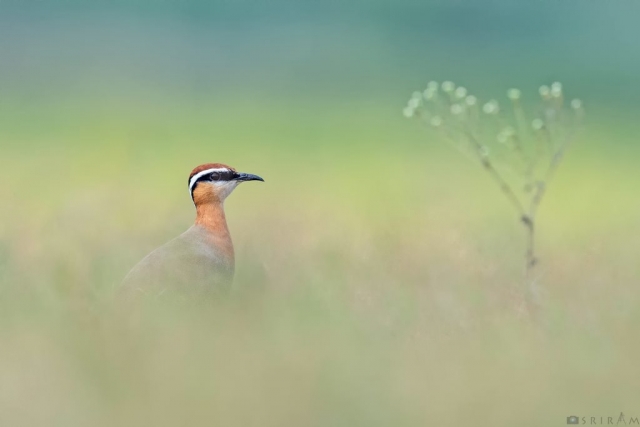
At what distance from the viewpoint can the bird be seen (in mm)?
5602

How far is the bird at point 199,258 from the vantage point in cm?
560

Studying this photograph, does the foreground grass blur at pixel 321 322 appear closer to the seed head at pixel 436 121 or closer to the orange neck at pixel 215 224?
the orange neck at pixel 215 224

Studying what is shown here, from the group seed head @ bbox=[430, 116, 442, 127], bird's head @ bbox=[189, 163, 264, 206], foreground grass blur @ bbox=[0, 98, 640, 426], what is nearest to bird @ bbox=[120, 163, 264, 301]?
bird's head @ bbox=[189, 163, 264, 206]

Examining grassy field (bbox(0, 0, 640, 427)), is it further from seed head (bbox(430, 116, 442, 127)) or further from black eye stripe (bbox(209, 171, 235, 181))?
seed head (bbox(430, 116, 442, 127))

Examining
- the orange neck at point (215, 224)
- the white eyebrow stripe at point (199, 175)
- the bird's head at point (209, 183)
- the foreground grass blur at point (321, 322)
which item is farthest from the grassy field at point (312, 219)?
the white eyebrow stripe at point (199, 175)

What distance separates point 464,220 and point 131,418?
4.90m

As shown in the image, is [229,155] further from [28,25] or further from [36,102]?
[28,25]

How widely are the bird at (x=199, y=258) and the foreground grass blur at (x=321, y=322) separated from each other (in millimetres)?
132

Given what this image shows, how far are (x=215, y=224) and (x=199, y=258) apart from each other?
0.66 meters

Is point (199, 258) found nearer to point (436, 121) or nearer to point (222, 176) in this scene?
point (222, 176)

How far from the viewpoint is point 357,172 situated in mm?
13422

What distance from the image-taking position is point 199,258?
6066 millimetres

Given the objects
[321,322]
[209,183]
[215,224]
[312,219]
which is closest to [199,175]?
[209,183]

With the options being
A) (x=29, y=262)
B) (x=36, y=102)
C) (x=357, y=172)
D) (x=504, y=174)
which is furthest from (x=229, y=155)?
(x=29, y=262)
